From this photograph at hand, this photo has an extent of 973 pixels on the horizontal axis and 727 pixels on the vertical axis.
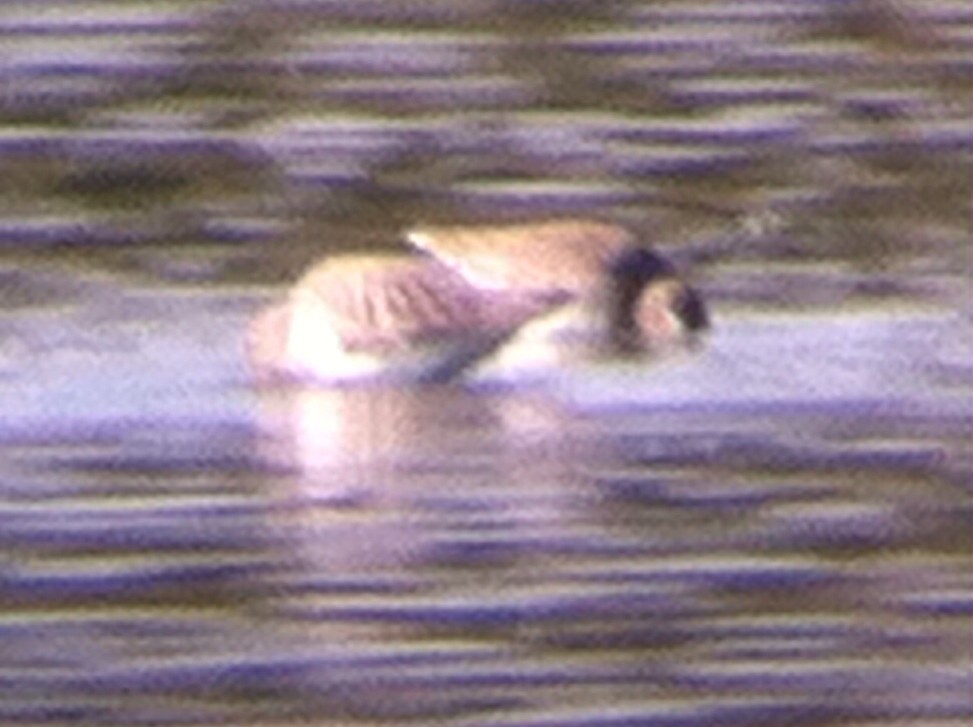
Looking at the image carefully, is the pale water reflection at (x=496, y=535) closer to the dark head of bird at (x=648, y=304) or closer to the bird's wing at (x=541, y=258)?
the dark head of bird at (x=648, y=304)

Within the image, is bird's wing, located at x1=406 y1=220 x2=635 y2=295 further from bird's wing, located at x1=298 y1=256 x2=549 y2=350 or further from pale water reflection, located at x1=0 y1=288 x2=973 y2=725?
pale water reflection, located at x1=0 y1=288 x2=973 y2=725

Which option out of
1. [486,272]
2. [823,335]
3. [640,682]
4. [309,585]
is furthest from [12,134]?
[640,682]

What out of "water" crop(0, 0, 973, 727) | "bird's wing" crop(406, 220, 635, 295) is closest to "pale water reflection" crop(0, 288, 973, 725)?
"water" crop(0, 0, 973, 727)

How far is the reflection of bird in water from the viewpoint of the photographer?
7004mm

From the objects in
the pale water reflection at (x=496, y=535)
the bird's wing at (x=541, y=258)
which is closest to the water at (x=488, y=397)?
the pale water reflection at (x=496, y=535)

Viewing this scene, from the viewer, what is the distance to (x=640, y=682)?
511cm

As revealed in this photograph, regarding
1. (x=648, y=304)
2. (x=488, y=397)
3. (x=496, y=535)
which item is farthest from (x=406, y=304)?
(x=496, y=535)

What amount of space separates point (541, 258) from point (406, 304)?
0.51 ft

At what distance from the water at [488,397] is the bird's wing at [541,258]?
0.57ft

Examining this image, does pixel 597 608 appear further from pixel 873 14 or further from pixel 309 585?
pixel 873 14

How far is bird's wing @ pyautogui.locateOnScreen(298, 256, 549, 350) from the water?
9 centimetres

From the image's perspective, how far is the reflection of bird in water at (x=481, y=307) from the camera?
7004 millimetres

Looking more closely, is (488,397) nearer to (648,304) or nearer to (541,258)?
(648,304)

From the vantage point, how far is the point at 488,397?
6758 millimetres
